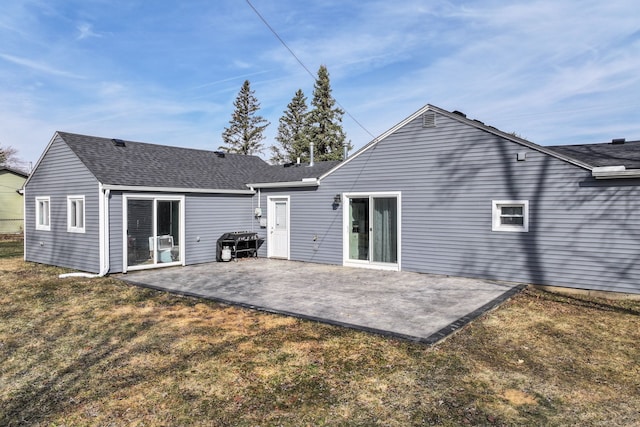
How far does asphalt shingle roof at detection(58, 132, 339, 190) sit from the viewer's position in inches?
418

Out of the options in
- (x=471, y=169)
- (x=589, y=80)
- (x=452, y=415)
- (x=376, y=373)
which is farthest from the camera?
(x=589, y=80)

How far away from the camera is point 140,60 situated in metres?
15.4

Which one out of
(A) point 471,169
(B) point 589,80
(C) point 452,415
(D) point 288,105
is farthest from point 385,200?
(D) point 288,105

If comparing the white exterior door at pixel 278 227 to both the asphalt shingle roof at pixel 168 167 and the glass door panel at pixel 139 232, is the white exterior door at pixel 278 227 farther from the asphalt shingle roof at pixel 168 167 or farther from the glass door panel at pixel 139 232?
the glass door panel at pixel 139 232

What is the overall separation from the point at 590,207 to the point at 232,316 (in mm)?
7619

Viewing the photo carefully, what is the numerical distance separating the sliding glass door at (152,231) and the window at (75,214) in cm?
152

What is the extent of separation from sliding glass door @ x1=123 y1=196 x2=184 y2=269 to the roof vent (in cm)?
755

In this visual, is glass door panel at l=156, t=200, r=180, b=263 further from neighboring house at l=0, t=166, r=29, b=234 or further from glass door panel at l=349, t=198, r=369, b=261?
neighboring house at l=0, t=166, r=29, b=234

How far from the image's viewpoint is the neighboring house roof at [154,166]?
10.5 m

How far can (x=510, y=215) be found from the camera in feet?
29.1

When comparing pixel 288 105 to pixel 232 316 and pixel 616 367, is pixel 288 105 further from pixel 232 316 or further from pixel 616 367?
pixel 616 367

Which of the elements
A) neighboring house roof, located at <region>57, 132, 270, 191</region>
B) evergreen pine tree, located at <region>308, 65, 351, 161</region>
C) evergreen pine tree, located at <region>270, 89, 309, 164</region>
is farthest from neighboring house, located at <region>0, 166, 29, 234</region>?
evergreen pine tree, located at <region>308, 65, 351, 161</region>

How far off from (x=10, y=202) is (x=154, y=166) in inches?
770

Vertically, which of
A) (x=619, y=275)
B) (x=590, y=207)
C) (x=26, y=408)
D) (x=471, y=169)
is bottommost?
(x=26, y=408)
